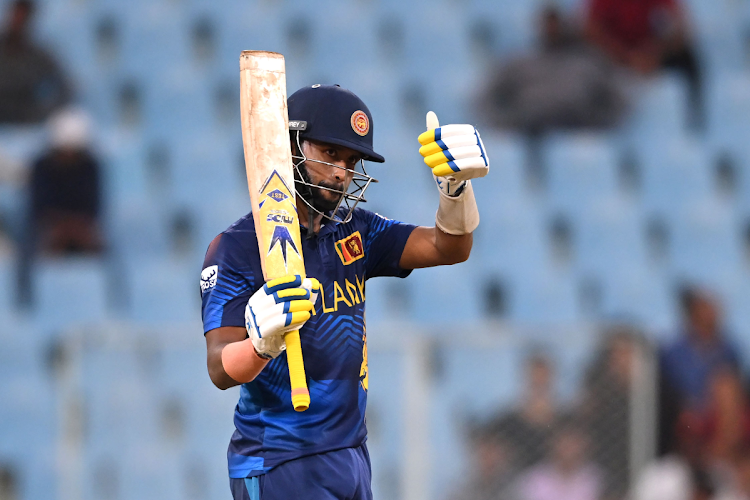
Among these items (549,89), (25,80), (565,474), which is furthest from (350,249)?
(25,80)

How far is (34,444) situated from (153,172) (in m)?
2.25

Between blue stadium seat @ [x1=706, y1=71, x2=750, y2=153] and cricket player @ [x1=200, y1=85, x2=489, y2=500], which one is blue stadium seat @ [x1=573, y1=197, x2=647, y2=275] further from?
cricket player @ [x1=200, y1=85, x2=489, y2=500]

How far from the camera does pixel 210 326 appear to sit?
108 inches

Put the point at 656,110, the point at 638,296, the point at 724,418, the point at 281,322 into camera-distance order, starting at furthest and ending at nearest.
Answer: the point at 656,110 → the point at 638,296 → the point at 724,418 → the point at 281,322

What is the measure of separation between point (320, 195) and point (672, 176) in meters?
5.23

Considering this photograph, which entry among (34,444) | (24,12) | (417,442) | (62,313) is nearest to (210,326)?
(417,442)

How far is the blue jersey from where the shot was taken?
9.13 ft

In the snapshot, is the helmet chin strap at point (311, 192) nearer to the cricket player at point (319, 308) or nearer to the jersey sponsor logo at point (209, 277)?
the cricket player at point (319, 308)

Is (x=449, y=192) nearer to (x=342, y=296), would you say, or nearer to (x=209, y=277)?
(x=342, y=296)

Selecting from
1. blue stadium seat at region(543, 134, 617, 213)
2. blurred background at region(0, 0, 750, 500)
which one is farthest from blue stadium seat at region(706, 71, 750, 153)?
blue stadium seat at region(543, 134, 617, 213)

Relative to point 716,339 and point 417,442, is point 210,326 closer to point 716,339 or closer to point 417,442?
point 417,442

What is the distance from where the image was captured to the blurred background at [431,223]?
5246 mm

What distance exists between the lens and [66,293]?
663 centimetres

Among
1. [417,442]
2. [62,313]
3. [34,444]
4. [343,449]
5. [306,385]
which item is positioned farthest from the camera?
[62,313]
